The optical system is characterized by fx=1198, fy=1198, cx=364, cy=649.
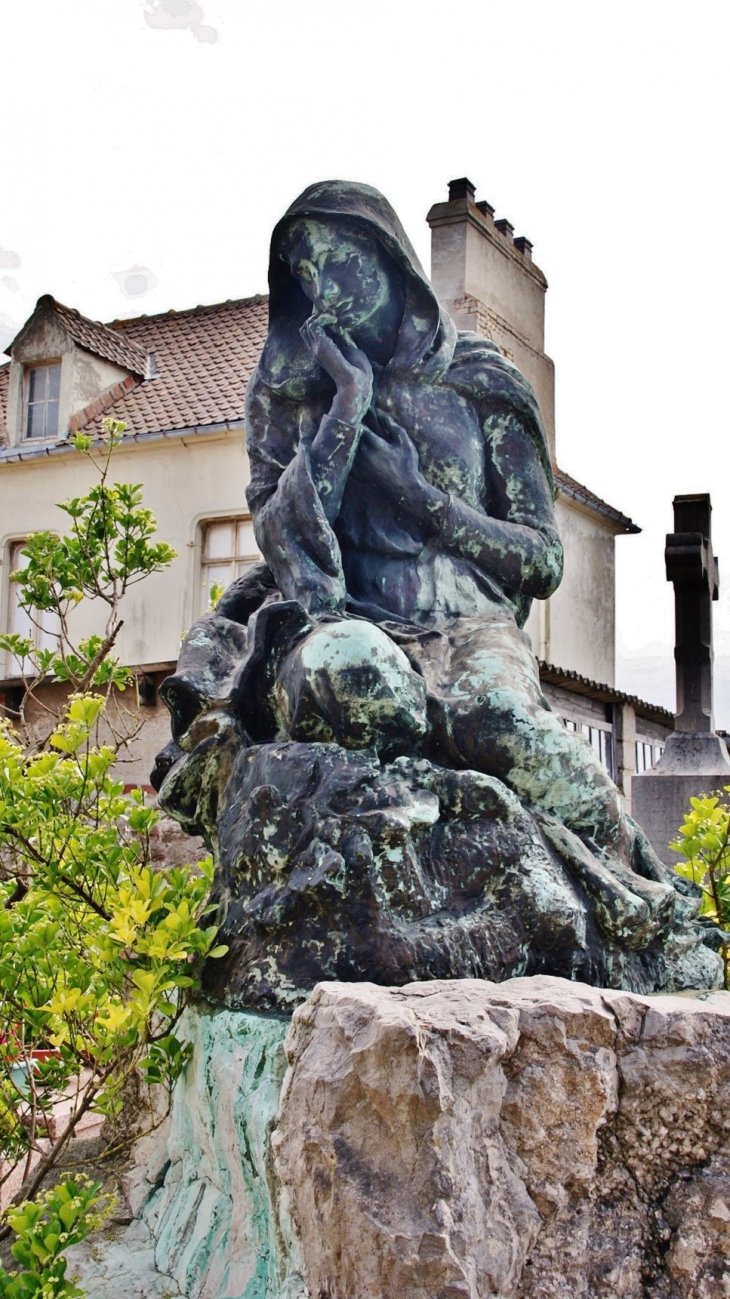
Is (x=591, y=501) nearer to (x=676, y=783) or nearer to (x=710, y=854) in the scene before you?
(x=676, y=783)

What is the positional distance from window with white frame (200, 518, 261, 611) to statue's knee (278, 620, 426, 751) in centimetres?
924

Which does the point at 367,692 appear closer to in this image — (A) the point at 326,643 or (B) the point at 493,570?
(A) the point at 326,643

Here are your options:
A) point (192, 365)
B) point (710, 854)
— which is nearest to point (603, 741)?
point (192, 365)

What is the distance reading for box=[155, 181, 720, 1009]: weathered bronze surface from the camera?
2203 millimetres

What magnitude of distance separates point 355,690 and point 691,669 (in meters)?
6.62

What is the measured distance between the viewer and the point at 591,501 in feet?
48.8

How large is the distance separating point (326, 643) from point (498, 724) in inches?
15.2

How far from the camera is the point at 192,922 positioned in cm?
219

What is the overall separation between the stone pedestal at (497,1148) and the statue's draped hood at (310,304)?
1613mm

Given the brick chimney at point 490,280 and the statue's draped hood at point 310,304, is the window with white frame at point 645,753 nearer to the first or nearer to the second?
the brick chimney at point 490,280

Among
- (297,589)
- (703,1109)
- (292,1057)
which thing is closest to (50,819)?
(297,589)

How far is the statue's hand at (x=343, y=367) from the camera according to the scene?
2764 mm

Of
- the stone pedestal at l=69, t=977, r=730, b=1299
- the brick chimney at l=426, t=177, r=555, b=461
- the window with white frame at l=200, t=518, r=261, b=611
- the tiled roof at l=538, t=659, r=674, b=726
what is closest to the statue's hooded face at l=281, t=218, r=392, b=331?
the stone pedestal at l=69, t=977, r=730, b=1299

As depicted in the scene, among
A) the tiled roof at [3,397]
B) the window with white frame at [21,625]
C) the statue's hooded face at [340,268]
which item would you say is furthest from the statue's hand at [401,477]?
the tiled roof at [3,397]
